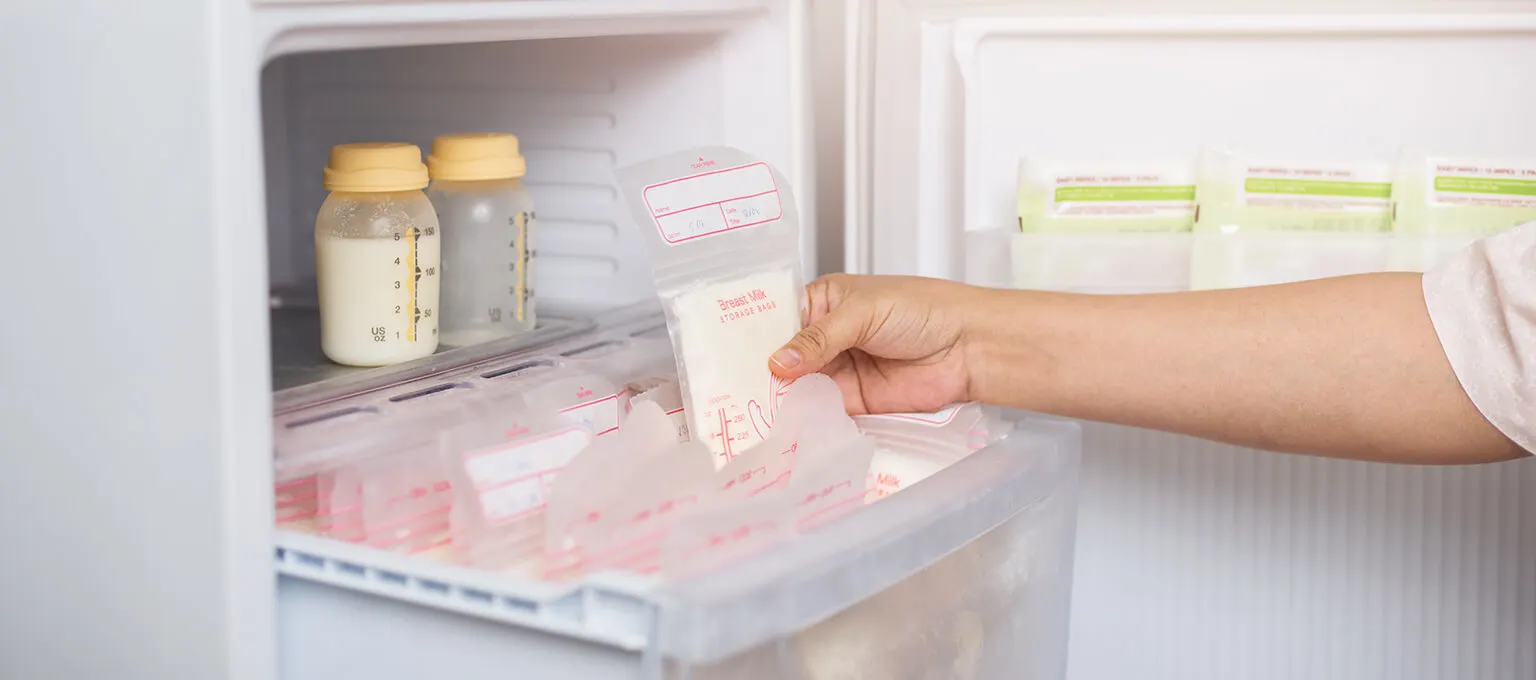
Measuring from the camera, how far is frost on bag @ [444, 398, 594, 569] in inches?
26.3

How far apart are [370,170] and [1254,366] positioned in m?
0.61

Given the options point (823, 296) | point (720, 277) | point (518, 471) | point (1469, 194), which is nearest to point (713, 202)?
point (720, 277)

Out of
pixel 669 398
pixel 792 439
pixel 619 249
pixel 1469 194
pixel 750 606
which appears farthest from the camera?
pixel 619 249

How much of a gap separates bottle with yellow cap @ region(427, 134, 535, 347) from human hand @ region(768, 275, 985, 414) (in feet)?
0.74

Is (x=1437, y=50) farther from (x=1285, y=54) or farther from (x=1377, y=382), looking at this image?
(x=1377, y=382)

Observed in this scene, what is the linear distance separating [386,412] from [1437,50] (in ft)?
2.66

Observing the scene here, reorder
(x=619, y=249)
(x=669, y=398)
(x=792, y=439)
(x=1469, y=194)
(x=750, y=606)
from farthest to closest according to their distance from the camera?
1. (x=619, y=249)
2. (x=1469, y=194)
3. (x=669, y=398)
4. (x=792, y=439)
5. (x=750, y=606)

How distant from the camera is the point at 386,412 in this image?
0.78 metres

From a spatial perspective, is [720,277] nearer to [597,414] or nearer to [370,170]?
[597,414]

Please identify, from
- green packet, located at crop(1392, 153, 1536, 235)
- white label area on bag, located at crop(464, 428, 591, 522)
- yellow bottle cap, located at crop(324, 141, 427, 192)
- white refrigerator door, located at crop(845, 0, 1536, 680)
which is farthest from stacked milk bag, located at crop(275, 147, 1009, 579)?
green packet, located at crop(1392, 153, 1536, 235)

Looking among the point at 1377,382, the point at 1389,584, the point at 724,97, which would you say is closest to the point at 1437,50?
the point at 1377,382

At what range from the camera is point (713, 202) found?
871 mm

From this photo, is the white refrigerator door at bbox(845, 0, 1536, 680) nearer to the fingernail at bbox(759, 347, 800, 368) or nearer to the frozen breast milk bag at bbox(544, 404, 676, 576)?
the fingernail at bbox(759, 347, 800, 368)

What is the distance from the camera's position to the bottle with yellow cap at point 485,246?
0.99m
